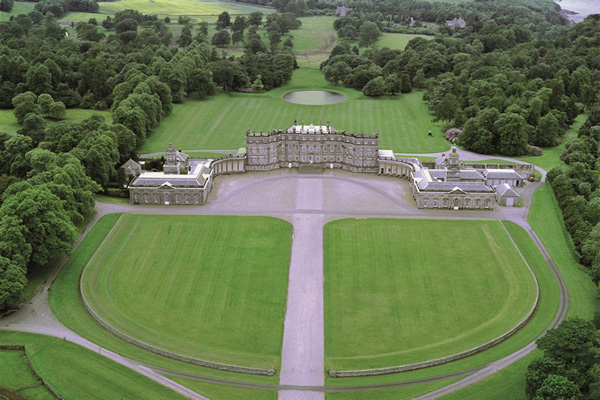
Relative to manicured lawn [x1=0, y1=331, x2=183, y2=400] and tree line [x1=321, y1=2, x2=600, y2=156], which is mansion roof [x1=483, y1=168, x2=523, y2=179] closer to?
tree line [x1=321, y1=2, x2=600, y2=156]

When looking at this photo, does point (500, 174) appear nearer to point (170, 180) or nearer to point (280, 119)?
point (280, 119)

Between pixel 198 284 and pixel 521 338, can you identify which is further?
pixel 198 284

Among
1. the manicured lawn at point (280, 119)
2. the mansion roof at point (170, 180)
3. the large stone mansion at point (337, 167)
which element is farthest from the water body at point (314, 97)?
the mansion roof at point (170, 180)

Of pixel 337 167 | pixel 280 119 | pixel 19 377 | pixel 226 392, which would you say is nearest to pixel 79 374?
pixel 19 377

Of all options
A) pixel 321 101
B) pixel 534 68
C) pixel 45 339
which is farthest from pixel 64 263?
pixel 534 68

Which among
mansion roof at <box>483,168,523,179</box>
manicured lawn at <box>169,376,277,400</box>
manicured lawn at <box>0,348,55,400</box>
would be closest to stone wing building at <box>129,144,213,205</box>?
manicured lawn at <box>0,348,55,400</box>

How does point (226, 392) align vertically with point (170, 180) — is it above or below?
below
